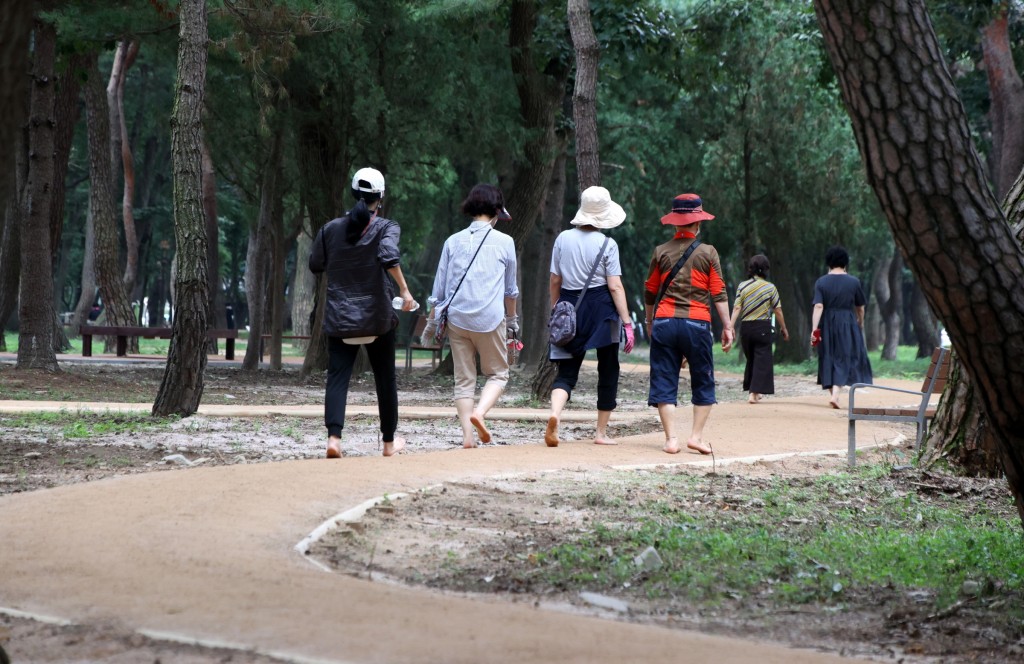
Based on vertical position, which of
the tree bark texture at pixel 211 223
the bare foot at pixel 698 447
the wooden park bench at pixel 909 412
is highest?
the tree bark texture at pixel 211 223

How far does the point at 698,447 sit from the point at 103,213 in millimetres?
21411

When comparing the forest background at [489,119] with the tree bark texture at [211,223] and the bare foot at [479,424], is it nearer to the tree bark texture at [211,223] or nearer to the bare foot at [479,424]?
the tree bark texture at [211,223]

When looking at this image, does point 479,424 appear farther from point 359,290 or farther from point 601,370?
point 359,290

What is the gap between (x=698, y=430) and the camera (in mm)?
10648

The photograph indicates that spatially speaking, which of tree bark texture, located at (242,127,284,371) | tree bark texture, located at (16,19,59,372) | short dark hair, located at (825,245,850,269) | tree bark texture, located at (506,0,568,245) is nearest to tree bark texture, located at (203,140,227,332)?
tree bark texture, located at (242,127,284,371)

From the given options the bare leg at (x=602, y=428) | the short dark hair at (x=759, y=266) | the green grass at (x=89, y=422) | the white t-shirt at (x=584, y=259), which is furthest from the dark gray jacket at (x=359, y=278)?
the short dark hair at (x=759, y=266)

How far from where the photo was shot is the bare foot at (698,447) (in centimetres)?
1062

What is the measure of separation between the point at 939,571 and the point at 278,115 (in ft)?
53.0

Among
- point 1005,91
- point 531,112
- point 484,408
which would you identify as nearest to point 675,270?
point 484,408

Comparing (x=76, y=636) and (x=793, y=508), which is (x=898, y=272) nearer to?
(x=793, y=508)

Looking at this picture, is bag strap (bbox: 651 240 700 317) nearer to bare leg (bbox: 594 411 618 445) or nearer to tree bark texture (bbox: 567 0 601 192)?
bare leg (bbox: 594 411 618 445)

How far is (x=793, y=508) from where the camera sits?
7.98 m

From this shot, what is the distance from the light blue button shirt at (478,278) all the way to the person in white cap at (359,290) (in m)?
0.67

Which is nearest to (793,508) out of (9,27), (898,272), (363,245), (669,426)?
(669,426)
